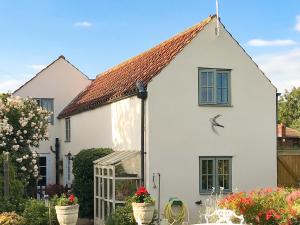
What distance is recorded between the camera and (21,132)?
19609 mm

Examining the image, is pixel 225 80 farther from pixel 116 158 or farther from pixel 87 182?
pixel 87 182

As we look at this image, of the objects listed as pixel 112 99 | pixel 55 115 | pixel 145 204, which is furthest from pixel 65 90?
pixel 145 204

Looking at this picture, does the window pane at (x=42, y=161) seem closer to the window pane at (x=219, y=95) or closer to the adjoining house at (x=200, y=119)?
the adjoining house at (x=200, y=119)

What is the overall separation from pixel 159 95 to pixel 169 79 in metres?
0.66

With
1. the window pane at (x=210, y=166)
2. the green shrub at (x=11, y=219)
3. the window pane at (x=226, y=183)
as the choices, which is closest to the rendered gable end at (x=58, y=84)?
the window pane at (x=210, y=166)

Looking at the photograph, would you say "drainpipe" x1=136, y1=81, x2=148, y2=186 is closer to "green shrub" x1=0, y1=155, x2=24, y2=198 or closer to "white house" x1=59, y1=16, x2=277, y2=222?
"white house" x1=59, y1=16, x2=277, y2=222

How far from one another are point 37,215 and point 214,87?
23.9ft

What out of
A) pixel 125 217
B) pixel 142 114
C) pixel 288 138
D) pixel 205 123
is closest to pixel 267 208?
pixel 125 217

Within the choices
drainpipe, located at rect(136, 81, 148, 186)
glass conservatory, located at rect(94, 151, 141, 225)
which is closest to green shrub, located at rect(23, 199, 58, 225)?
glass conservatory, located at rect(94, 151, 141, 225)

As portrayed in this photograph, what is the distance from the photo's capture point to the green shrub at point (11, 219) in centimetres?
1343

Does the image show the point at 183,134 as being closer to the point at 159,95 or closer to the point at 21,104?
the point at 159,95

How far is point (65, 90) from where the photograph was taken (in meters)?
28.6

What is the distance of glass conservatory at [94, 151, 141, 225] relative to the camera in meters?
15.3

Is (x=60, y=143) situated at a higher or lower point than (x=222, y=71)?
lower
